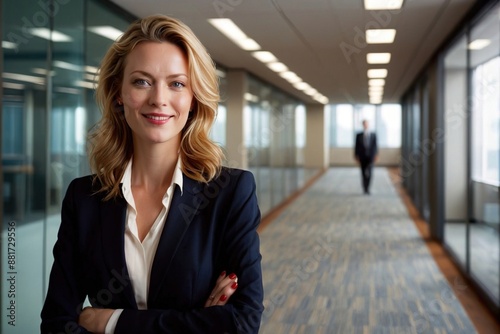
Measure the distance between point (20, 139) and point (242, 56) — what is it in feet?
15.4

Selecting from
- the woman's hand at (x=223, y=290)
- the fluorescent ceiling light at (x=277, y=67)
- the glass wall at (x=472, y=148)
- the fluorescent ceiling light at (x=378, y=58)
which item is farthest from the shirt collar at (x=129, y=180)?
the fluorescent ceiling light at (x=277, y=67)

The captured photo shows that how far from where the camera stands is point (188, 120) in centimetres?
150

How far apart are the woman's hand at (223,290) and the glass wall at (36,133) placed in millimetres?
2271

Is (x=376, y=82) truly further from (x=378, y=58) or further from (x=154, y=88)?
(x=154, y=88)

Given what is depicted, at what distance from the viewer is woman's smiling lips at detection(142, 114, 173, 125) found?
1.37m

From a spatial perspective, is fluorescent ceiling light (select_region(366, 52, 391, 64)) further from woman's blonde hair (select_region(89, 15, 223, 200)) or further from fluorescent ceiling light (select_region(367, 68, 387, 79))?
woman's blonde hair (select_region(89, 15, 223, 200))

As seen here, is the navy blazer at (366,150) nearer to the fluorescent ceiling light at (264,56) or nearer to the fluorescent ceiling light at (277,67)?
the fluorescent ceiling light at (277,67)

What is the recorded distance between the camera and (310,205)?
41.7 feet

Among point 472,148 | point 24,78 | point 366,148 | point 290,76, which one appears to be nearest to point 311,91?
point 366,148

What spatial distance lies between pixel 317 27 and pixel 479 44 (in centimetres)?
147

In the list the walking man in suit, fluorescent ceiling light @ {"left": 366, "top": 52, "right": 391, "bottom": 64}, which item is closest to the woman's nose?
fluorescent ceiling light @ {"left": 366, "top": 52, "right": 391, "bottom": 64}

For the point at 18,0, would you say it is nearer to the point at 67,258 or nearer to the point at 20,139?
the point at 20,139
